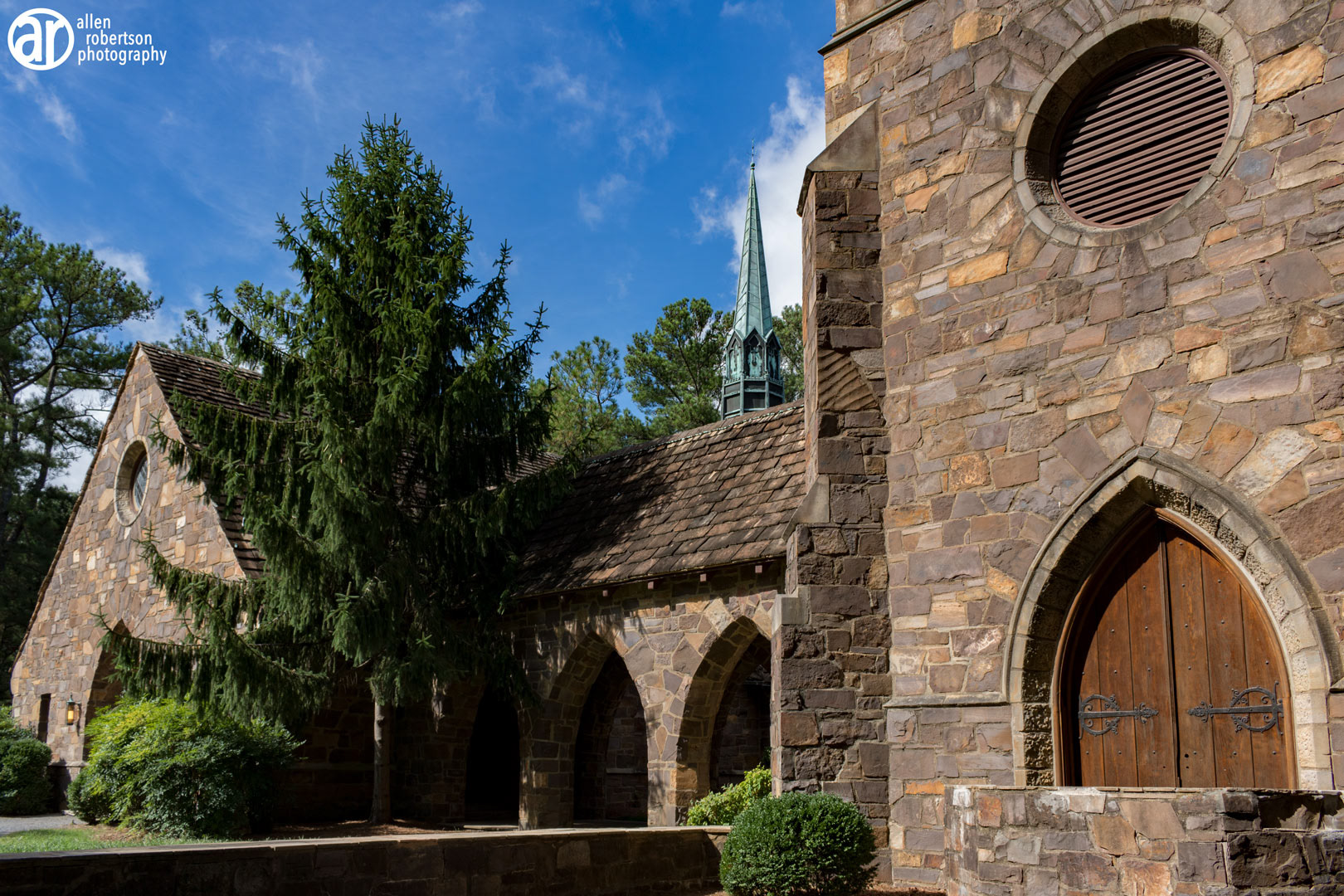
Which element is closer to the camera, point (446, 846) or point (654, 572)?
point (446, 846)

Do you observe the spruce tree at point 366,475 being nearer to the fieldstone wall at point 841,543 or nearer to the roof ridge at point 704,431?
the roof ridge at point 704,431

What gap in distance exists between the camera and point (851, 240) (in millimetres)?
9297

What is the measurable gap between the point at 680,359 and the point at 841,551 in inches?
1076

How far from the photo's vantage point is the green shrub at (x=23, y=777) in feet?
54.0

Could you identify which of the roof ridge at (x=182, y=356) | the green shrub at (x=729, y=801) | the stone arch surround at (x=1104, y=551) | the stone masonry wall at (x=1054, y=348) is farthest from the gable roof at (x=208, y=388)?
the stone arch surround at (x=1104, y=551)

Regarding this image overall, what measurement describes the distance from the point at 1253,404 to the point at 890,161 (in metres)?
3.68

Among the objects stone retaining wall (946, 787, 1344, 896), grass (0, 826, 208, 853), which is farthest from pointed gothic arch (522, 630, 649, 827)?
stone retaining wall (946, 787, 1344, 896)

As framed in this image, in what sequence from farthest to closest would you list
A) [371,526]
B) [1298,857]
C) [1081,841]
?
[371,526]
[1081,841]
[1298,857]

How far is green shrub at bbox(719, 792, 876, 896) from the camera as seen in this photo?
735 cm

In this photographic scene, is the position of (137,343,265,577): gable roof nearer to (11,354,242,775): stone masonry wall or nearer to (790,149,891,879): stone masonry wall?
(11,354,242,775): stone masonry wall

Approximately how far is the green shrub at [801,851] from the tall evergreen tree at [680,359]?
2784 centimetres

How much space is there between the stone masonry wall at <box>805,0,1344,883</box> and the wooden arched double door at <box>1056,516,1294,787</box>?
0.21m

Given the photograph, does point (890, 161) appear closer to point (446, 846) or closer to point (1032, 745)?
point (1032, 745)

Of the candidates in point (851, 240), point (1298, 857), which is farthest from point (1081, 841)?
point (851, 240)
